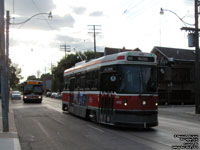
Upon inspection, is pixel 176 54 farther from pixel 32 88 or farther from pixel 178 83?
pixel 32 88

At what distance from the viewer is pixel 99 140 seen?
9.70m

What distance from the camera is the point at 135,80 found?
11805mm

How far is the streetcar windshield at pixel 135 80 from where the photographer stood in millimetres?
11758

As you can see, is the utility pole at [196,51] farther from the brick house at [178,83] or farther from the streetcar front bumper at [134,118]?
the brick house at [178,83]

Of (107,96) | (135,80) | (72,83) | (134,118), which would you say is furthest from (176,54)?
(134,118)

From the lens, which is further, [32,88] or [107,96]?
[32,88]

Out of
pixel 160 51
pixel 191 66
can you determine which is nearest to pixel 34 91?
pixel 160 51

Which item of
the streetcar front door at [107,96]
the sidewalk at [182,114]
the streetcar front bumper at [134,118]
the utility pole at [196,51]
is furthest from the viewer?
the utility pole at [196,51]

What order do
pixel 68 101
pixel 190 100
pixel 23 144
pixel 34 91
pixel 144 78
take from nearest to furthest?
pixel 23 144 < pixel 144 78 < pixel 68 101 < pixel 34 91 < pixel 190 100

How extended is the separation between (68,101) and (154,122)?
893 centimetres

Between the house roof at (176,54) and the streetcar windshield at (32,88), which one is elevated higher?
the house roof at (176,54)

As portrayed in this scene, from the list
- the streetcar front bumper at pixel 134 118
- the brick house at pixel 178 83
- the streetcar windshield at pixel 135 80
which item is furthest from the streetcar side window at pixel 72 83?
the brick house at pixel 178 83

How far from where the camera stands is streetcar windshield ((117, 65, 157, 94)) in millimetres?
11758

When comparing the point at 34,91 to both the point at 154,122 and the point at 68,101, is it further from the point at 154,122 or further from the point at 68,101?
the point at 154,122
